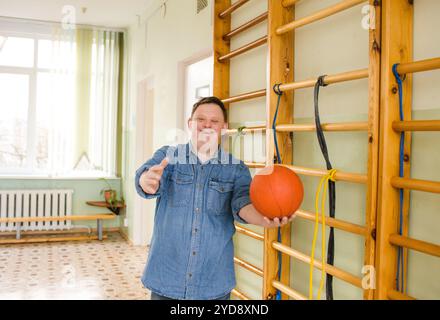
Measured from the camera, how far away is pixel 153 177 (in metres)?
1.64

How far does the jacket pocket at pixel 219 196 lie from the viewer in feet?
5.98

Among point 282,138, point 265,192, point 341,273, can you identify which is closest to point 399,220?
point 341,273

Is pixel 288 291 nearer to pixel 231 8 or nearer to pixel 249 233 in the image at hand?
pixel 249 233

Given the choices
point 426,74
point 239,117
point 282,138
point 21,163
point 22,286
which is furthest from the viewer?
point 21,163

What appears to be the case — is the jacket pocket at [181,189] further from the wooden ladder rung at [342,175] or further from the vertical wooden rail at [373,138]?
the vertical wooden rail at [373,138]

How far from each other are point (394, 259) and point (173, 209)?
863mm

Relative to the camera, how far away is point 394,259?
1612mm

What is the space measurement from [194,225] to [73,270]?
3.20 meters

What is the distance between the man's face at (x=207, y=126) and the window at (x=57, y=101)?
4.81 metres

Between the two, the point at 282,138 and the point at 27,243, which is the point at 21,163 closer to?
the point at 27,243

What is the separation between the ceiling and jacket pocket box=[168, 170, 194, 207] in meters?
3.89

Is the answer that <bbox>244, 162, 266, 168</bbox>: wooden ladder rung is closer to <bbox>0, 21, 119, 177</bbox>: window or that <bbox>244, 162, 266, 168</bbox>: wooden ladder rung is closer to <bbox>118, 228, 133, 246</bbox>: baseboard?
<bbox>118, 228, 133, 246</bbox>: baseboard

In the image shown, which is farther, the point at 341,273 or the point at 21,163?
the point at 21,163

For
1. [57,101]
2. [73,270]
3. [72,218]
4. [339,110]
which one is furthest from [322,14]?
[57,101]
